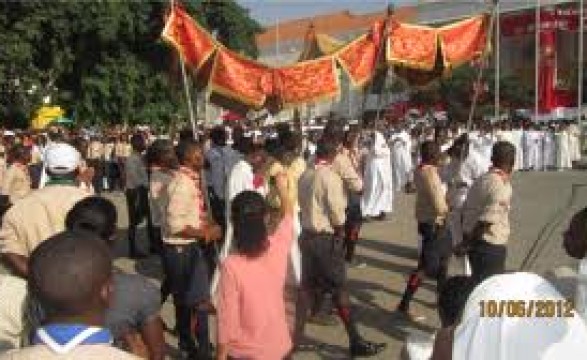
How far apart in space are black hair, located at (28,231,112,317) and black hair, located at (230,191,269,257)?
2157 millimetres

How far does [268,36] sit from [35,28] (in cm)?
7470

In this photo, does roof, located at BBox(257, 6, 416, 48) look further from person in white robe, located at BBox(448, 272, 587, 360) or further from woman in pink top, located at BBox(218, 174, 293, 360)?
person in white robe, located at BBox(448, 272, 587, 360)

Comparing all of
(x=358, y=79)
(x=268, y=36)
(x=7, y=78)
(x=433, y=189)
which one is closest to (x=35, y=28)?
(x=7, y=78)

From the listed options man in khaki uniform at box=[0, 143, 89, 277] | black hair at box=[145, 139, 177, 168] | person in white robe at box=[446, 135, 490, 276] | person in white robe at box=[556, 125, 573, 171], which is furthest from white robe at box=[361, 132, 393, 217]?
person in white robe at box=[556, 125, 573, 171]

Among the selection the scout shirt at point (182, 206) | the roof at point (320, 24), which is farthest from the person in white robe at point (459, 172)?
the roof at point (320, 24)

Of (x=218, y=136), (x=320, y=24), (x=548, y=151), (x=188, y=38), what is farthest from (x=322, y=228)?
(x=320, y=24)

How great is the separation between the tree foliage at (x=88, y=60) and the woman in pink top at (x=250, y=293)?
31.3 metres

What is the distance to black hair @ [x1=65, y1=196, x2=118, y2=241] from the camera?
4.28 meters

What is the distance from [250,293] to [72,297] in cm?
230

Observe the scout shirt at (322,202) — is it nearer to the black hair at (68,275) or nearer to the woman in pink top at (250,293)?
the woman in pink top at (250,293)

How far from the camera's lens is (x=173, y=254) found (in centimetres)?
759

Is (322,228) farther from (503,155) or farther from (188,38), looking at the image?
(188,38)

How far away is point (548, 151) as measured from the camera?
98.0 feet

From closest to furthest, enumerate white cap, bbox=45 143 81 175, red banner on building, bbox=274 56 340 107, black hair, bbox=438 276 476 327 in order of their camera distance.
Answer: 1. black hair, bbox=438 276 476 327
2. white cap, bbox=45 143 81 175
3. red banner on building, bbox=274 56 340 107
